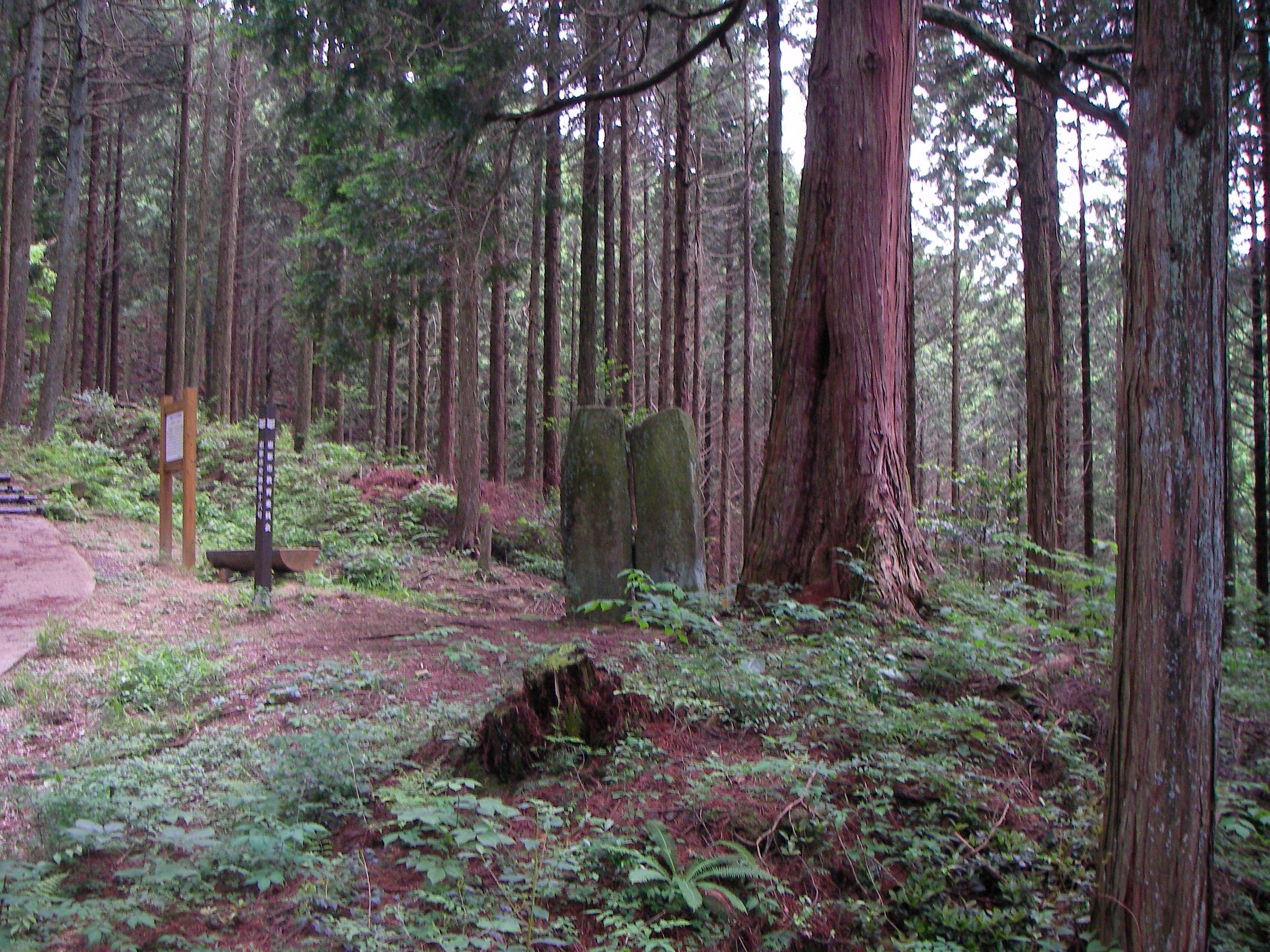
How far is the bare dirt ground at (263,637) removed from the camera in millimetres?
5566

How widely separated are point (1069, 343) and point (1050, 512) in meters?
16.8

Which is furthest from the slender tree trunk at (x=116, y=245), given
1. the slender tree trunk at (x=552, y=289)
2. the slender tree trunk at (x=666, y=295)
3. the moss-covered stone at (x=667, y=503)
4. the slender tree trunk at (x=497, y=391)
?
the moss-covered stone at (x=667, y=503)

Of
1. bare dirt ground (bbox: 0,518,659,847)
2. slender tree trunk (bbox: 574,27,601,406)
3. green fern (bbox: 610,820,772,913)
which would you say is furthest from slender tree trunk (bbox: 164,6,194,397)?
green fern (bbox: 610,820,772,913)

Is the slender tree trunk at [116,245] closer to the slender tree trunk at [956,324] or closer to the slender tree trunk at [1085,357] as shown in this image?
the slender tree trunk at [956,324]

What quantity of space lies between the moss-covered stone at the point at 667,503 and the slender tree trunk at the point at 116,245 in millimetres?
27332

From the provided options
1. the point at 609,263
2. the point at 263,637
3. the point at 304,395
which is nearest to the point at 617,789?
the point at 263,637

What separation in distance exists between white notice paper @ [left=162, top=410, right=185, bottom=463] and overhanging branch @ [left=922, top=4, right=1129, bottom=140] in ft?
31.4

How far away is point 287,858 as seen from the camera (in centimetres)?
333

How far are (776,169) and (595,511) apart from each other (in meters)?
8.96

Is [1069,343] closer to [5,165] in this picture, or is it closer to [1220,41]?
[1220,41]

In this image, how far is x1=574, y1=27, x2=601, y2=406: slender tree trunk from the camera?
17406 millimetres

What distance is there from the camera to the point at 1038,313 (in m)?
11.8

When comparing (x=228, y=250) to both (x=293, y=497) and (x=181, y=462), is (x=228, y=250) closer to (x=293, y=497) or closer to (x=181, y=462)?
(x=293, y=497)

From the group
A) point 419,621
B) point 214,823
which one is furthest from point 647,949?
point 419,621
